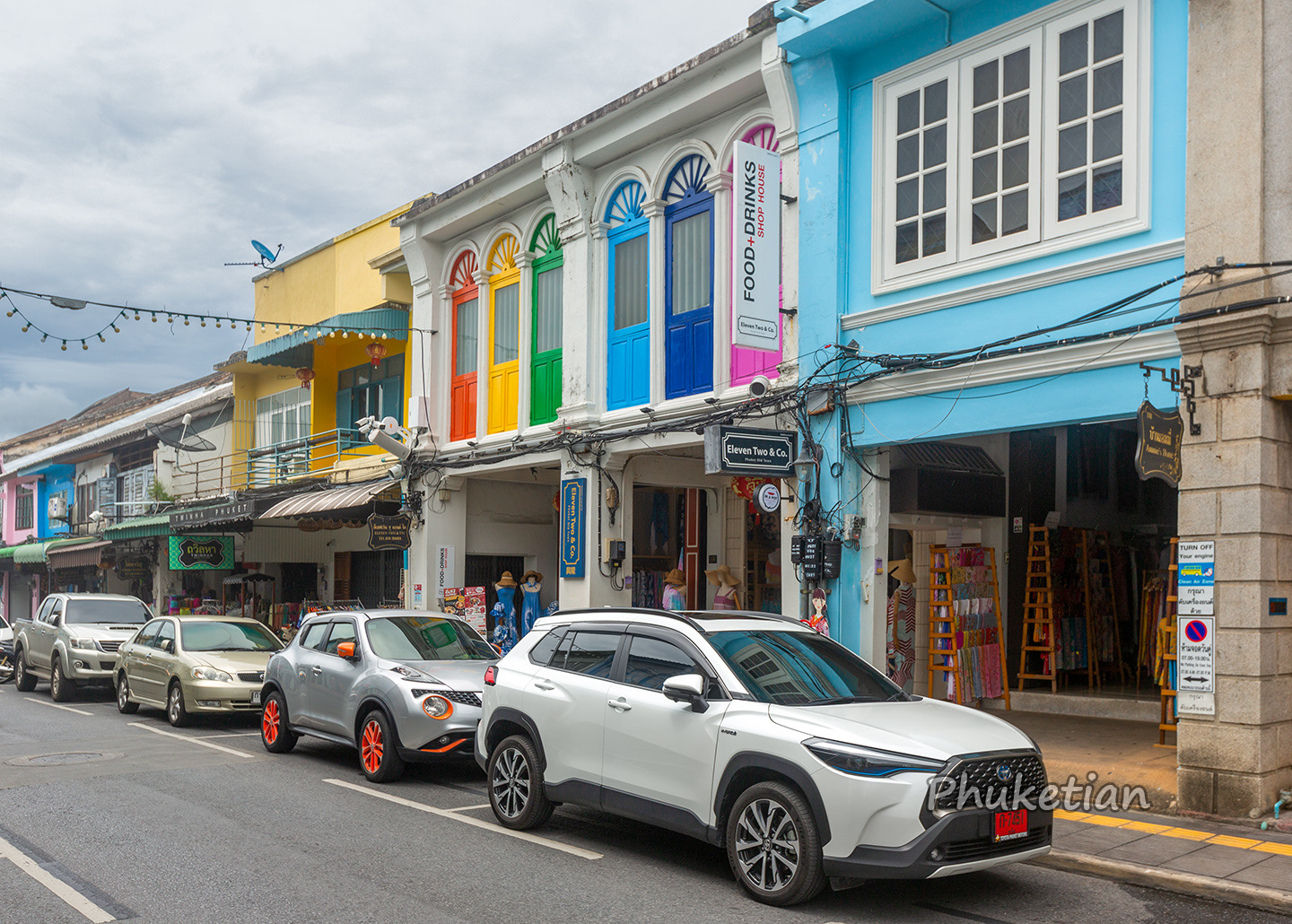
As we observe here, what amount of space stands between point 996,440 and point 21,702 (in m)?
15.2

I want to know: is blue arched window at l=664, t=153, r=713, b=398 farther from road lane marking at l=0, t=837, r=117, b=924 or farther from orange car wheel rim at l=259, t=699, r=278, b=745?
road lane marking at l=0, t=837, r=117, b=924

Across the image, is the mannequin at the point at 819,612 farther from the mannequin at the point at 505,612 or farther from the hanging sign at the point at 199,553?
the hanging sign at the point at 199,553

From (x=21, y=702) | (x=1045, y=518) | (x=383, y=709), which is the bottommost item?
(x=21, y=702)

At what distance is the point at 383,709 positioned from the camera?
10.4 meters

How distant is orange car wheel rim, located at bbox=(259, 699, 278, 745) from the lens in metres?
12.2

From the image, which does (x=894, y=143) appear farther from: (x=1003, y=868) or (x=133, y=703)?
(x=133, y=703)

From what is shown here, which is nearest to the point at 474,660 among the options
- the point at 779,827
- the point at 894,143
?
the point at 779,827

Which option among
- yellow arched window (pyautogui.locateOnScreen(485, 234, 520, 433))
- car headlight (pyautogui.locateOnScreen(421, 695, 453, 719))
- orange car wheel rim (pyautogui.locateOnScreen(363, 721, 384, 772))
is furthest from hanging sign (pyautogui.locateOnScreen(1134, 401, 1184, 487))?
yellow arched window (pyautogui.locateOnScreen(485, 234, 520, 433))

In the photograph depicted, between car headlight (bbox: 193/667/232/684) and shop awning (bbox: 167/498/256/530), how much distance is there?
7407mm

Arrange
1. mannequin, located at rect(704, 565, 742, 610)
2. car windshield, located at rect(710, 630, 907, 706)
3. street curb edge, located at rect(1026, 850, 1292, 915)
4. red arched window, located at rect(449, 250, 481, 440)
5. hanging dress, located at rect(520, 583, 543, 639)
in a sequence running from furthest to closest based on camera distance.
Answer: red arched window, located at rect(449, 250, 481, 440)
hanging dress, located at rect(520, 583, 543, 639)
mannequin, located at rect(704, 565, 742, 610)
car windshield, located at rect(710, 630, 907, 706)
street curb edge, located at rect(1026, 850, 1292, 915)

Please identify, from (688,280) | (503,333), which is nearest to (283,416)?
(503,333)

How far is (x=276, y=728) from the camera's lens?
479 inches

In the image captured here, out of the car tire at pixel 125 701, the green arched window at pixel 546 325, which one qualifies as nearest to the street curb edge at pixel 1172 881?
the green arched window at pixel 546 325

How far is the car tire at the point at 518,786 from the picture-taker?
26.9ft
